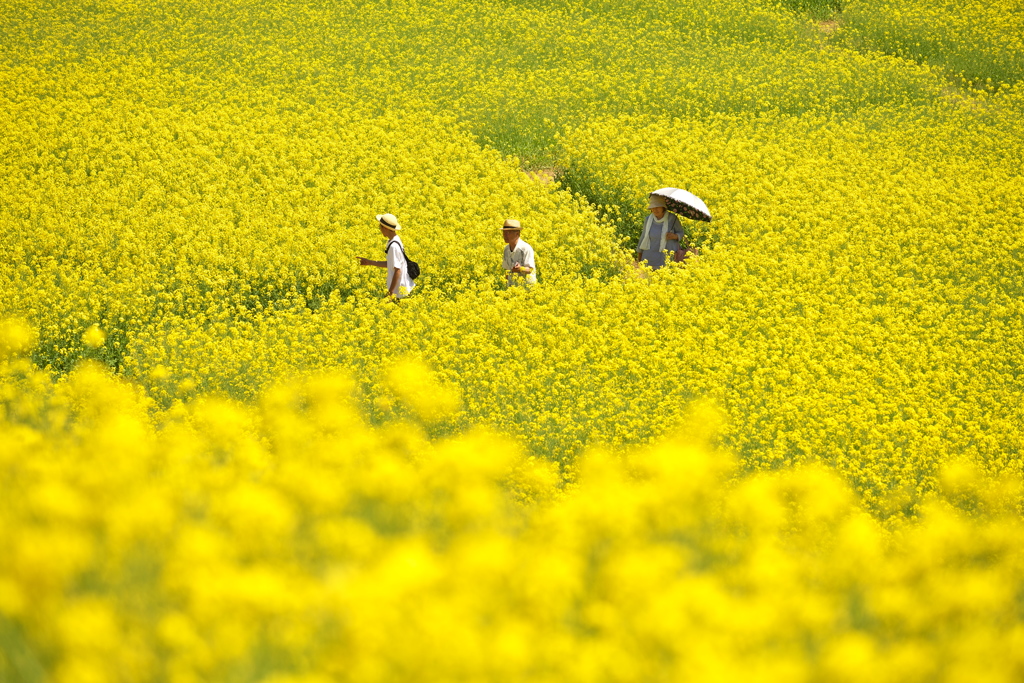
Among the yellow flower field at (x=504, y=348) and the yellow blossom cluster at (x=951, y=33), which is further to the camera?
the yellow blossom cluster at (x=951, y=33)

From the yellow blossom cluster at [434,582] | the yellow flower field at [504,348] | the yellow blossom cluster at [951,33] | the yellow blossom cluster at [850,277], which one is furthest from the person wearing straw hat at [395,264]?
the yellow blossom cluster at [951,33]

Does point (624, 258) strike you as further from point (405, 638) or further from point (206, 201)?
point (405, 638)

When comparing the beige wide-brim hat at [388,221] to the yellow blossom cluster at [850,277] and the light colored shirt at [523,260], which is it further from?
the yellow blossom cluster at [850,277]

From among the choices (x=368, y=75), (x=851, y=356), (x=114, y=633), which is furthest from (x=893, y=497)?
(x=368, y=75)

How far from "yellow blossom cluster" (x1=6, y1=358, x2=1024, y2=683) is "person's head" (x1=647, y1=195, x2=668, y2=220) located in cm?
658

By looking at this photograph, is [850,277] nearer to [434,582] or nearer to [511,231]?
[511,231]

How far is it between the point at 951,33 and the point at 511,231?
16.4 meters

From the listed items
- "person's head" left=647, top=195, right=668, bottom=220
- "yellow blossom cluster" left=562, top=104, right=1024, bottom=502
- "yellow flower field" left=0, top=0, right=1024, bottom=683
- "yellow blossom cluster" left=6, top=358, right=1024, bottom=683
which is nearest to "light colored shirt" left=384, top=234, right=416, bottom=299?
"yellow flower field" left=0, top=0, right=1024, bottom=683

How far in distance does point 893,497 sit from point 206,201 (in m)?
9.02

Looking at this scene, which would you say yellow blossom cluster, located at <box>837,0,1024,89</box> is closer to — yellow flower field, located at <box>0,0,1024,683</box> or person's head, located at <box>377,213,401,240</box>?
yellow flower field, located at <box>0,0,1024,683</box>

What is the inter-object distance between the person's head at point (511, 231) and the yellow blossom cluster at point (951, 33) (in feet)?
44.9

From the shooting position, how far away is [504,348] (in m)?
8.12

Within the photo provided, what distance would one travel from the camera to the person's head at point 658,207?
34.0 feet

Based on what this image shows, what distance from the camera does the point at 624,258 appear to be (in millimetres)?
10789
